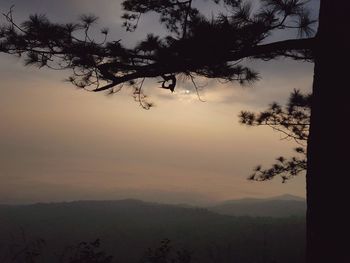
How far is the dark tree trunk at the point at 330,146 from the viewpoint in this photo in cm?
352

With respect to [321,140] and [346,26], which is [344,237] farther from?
[346,26]

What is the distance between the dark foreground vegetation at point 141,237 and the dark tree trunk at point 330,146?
11.9 feet

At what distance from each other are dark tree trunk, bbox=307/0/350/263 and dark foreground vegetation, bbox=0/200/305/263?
3.62m

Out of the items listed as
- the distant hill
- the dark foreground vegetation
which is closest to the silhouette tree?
the dark foreground vegetation

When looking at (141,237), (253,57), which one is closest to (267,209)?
(141,237)

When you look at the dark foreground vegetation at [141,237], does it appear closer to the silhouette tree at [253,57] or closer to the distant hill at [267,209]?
the silhouette tree at [253,57]

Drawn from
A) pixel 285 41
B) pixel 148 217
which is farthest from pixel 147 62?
pixel 148 217

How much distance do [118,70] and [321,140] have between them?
9.25 feet

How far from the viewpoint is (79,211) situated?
75.4 m

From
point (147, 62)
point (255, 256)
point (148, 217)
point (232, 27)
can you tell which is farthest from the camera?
point (148, 217)

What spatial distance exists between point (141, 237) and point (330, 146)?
39.5 metres

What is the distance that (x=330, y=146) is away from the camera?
3.62 metres

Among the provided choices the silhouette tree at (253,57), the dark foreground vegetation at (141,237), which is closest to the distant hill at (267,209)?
the dark foreground vegetation at (141,237)

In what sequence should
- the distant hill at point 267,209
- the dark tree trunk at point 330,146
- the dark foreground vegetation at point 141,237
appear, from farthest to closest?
the distant hill at point 267,209, the dark foreground vegetation at point 141,237, the dark tree trunk at point 330,146
